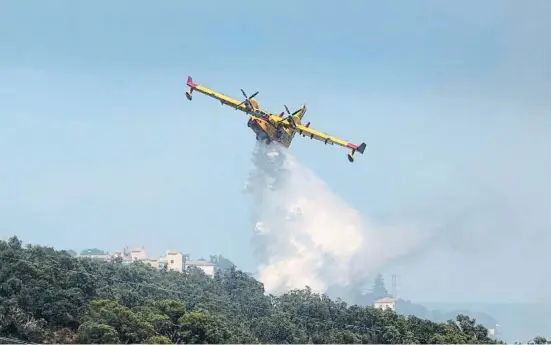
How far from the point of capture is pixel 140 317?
232ft

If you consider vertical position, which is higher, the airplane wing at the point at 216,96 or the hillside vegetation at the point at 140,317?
the airplane wing at the point at 216,96

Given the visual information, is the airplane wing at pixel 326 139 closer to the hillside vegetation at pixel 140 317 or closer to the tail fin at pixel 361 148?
the tail fin at pixel 361 148

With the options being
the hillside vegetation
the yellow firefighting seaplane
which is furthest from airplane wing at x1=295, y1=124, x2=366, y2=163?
the hillside vegetation

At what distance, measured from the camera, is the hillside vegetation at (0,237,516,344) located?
70.7 m

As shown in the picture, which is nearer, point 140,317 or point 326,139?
point 140,317

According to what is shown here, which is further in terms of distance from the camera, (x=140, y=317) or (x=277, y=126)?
(x=277, y=126)

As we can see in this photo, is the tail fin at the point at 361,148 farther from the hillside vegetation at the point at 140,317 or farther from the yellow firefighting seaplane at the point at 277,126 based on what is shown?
the hillside vegetation at the point at 140,317

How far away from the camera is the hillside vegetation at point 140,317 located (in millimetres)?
70688

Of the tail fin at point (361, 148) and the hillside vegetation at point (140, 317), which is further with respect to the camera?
the tail fin at point (361, 148)

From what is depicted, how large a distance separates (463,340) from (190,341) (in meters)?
24.8

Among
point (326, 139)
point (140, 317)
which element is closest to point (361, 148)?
point (326, 139)

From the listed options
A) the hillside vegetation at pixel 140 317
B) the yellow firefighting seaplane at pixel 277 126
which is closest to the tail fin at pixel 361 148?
the yellow firefighting seaplane at pixel 277 126

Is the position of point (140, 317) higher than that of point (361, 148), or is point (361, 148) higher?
point (361, 148)

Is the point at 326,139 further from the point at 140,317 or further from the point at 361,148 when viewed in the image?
the point at 140,317
